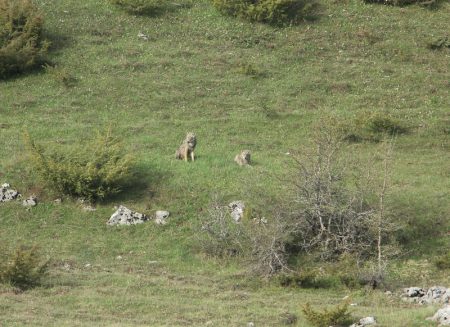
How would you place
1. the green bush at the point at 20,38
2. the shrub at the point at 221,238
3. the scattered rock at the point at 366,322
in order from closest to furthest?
the scattered rock at the point at 366,322
the shrub at the point at 221,238
the green bush at the point at 20,38

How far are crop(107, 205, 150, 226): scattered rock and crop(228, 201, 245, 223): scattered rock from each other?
254cm

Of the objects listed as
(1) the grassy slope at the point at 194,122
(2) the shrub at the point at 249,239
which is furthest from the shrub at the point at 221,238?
(1) the grassy slope at the point at 194,122

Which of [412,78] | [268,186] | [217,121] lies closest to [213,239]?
[268,186]

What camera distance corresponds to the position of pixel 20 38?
115 ft

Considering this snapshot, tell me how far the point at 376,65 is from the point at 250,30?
228 inches

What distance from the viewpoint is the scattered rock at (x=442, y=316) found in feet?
58.9

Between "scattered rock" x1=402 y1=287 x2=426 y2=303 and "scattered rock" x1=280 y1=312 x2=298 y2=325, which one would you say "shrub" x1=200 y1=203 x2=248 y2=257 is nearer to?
"scattered rock" x1=402 y1=287 x2=426 y2=303

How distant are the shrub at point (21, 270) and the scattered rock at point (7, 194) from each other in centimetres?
571

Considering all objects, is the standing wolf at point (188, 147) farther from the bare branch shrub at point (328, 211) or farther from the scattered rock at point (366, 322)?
the scattered rock at point (366, 322)

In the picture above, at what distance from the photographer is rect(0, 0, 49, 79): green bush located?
3453cm

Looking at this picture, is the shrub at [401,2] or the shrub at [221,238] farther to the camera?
the shrub at [401,2]

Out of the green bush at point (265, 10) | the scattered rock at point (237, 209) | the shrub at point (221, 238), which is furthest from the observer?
the green bush at point (265, 10)

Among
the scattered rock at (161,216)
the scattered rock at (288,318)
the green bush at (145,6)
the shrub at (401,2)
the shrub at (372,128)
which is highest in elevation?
the scattered rock at (288,318)

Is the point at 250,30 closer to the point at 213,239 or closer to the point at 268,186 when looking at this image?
the point at 268,186
